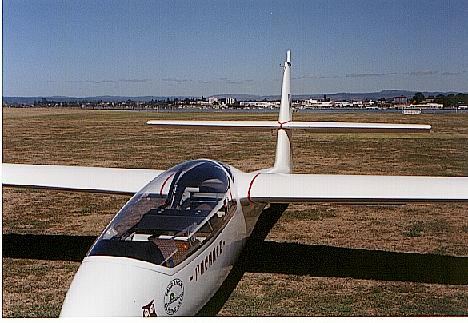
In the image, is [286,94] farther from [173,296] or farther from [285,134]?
[173,296]

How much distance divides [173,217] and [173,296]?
0.70 m

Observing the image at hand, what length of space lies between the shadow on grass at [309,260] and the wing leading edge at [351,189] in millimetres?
1085

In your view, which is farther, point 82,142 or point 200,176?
point 82,142

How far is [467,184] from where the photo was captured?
659cm

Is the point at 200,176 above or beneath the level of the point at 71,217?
above

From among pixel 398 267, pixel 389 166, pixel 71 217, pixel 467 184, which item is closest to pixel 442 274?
pixel 398 267

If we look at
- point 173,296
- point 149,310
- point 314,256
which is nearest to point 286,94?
point 314,256

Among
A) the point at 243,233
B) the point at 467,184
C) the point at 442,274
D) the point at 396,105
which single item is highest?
the point at 396,105

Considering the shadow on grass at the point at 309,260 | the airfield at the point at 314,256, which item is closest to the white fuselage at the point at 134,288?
the airfield at the point at 314,256

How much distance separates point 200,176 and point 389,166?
1163cm

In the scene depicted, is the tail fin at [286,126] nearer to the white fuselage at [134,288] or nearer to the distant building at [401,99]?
the distant building at [401,99]

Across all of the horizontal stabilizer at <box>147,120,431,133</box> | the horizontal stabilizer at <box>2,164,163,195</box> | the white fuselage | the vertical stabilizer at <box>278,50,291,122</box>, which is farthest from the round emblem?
the vertical stabilizer at <box>278,50,291,122</box>

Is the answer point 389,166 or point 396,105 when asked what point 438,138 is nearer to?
point 389,166

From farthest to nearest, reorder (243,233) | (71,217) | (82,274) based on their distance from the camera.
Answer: (71,217), (243,233), (82,274)
